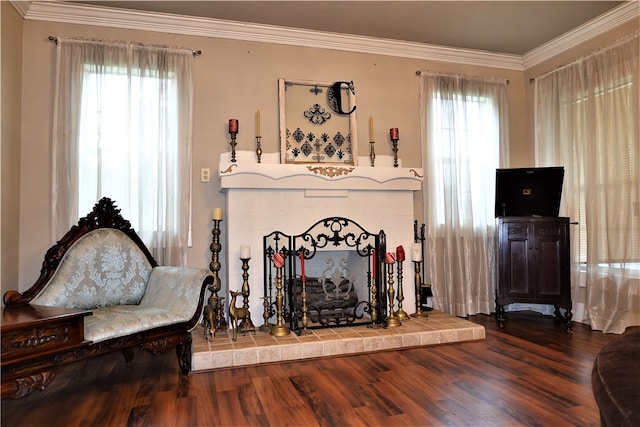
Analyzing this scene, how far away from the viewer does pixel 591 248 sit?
351 centimetres

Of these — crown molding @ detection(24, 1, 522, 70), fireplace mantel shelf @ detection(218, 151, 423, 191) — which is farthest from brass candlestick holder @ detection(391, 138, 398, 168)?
crown molding @ detection(24, 1, 522, 70)

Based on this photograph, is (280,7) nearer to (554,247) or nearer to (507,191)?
(507,191)

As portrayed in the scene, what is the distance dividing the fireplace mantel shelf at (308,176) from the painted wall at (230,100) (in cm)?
31

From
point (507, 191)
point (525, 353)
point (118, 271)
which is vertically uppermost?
point (507, 191)

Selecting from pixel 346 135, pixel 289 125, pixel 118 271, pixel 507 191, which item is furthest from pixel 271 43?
pixel 507 191

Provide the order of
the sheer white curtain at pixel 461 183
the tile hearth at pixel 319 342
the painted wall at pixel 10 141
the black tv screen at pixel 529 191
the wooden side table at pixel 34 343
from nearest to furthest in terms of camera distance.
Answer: the wooden side table at pixel 34 343 < the tile hearth at pixel 319 342 < the painted wall at pixel 10 141 < the black tv screen at pixel 529 191 < the sheer white curtain at pixel 461 183

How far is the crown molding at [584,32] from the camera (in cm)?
327

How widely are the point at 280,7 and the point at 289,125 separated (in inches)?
37.0

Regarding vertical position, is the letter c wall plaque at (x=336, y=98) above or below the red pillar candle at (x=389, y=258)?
above

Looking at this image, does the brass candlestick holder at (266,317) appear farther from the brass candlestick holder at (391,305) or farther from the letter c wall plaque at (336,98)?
the letter c wall plaque at (336,98)

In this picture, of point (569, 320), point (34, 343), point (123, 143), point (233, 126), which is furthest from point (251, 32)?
point (569, 320)

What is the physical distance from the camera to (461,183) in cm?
396

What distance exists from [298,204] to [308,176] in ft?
0.80

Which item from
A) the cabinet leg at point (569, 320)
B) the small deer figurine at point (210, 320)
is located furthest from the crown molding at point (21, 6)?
the cabinet leg at point (569, 320)
